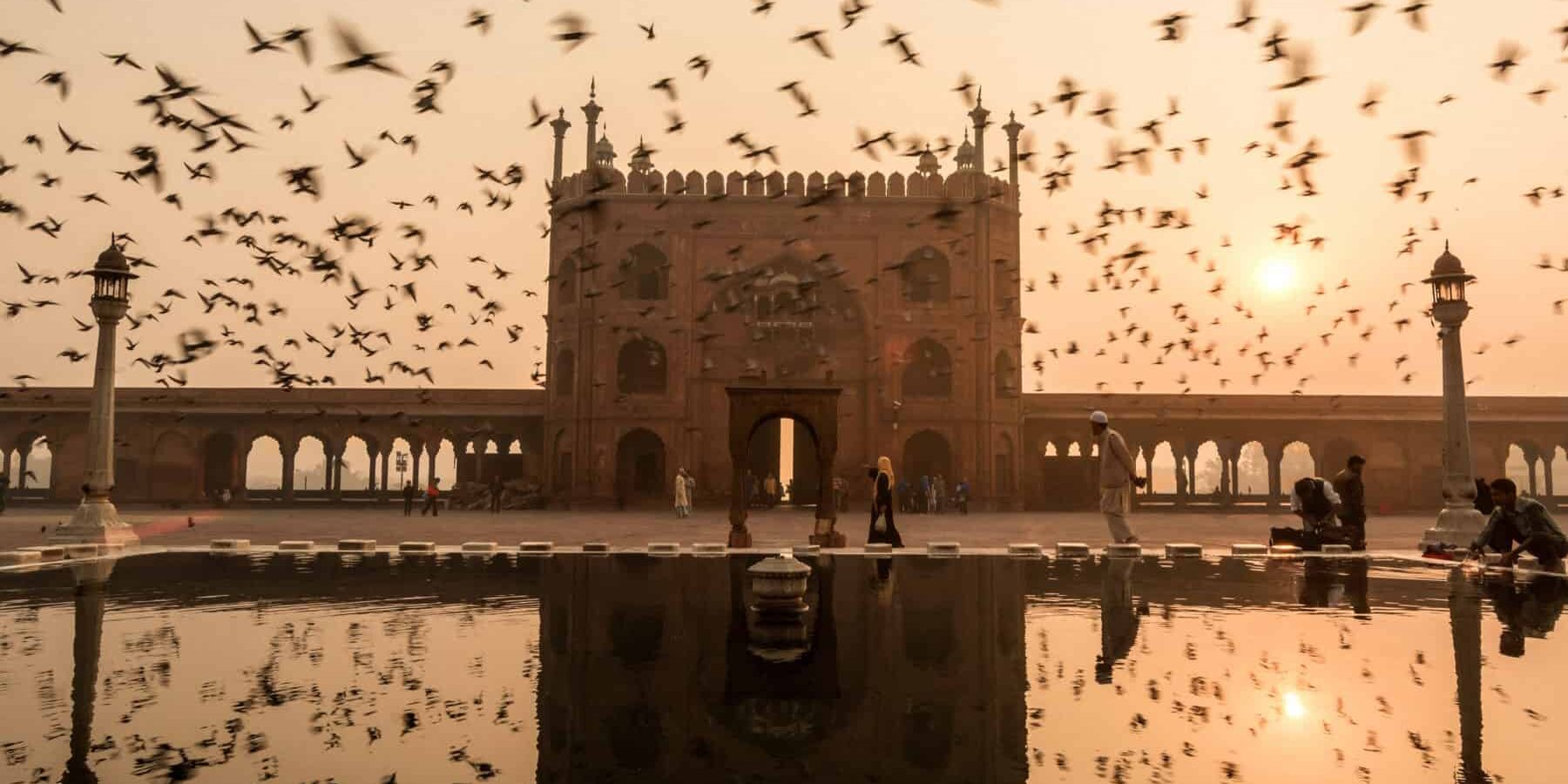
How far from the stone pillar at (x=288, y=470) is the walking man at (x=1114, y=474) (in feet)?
89.3

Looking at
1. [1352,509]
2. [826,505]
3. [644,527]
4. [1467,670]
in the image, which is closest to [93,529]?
[644,527]

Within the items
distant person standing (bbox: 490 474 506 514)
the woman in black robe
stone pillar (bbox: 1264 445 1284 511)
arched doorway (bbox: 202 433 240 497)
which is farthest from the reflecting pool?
arched doorway (bbox: 202 433 240 497)

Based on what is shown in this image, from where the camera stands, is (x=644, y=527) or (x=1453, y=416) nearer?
(x=1453, y=416)

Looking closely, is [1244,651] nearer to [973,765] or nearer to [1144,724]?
[1144,724]

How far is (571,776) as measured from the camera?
11.7 feet

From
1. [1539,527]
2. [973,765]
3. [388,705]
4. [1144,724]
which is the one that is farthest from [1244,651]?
[1539,527]

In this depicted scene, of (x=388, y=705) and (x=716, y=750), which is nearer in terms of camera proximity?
(x=716, y=750)

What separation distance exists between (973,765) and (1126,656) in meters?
2.45

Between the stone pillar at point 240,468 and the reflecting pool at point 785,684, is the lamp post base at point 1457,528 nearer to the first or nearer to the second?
the reflecting pool at point 785,684

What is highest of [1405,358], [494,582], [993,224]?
[993,224]

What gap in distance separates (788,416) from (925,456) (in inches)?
661

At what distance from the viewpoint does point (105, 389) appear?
1478cm

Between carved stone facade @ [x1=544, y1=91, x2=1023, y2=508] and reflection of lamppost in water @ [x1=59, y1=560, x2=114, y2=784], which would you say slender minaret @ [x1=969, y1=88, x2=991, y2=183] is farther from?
reflection of lamppost in water @ [x1=59, y1=560, x2=114, y2=784]

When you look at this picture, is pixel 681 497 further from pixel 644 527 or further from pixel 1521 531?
pixel 1521 531
